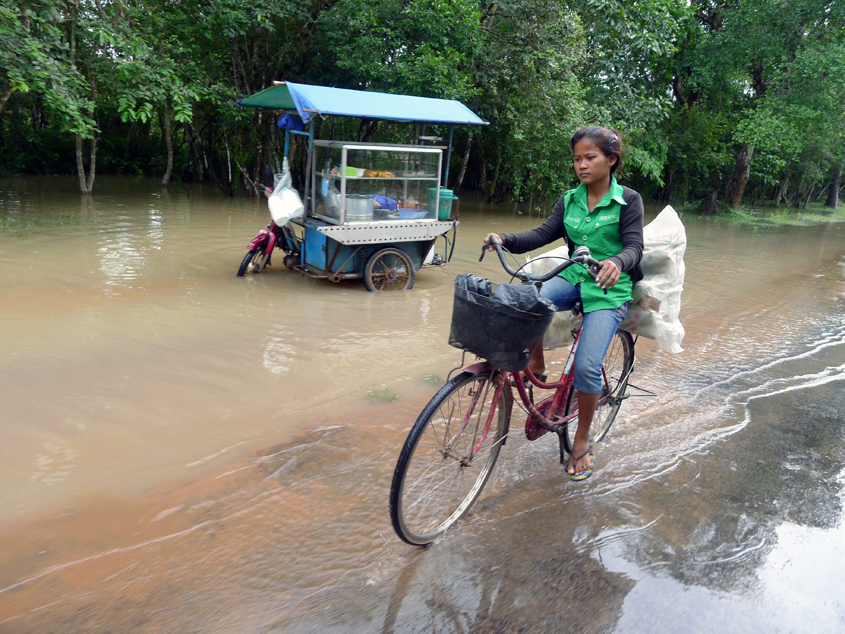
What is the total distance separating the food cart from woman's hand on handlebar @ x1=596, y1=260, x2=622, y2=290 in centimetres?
462

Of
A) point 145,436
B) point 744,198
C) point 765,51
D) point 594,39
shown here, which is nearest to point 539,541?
point 145,436

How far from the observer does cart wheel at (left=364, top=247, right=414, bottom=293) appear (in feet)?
25.0

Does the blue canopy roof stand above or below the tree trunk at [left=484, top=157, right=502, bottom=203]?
above

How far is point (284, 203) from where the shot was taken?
738cm

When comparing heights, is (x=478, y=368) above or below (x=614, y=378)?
above

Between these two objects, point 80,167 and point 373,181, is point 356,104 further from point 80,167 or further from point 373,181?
point 80,167

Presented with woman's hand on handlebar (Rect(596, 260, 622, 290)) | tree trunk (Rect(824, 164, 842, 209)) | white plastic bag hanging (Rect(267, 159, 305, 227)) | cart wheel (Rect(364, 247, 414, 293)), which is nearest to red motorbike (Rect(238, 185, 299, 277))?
white plastic bag hanging (Rect(267, 159, 305, 227))

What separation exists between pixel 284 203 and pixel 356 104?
1455 millimetres

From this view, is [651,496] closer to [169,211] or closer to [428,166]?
[428,166]

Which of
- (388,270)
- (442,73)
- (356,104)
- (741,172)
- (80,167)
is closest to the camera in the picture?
(356,104)

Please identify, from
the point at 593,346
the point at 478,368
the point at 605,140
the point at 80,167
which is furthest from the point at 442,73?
the point at 478,368

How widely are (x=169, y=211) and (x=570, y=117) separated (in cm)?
903

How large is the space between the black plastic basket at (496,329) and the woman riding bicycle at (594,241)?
0.49 m

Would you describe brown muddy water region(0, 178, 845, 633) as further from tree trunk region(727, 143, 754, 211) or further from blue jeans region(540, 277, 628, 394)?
tree trunk region(727, 143, 754, 211)
